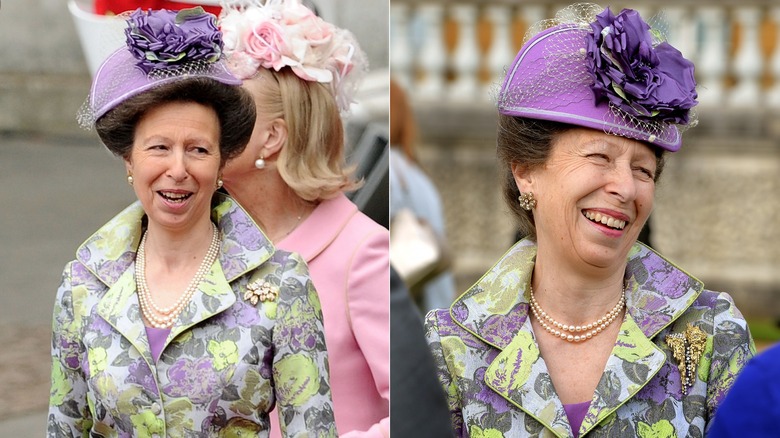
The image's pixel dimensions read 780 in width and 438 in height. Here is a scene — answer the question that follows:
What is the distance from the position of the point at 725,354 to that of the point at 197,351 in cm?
93

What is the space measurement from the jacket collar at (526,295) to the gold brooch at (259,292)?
340mm

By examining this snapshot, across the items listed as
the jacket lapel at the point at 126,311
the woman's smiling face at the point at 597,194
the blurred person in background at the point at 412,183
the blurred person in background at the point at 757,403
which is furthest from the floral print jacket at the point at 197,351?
the blurred person in background at the point at 412,183

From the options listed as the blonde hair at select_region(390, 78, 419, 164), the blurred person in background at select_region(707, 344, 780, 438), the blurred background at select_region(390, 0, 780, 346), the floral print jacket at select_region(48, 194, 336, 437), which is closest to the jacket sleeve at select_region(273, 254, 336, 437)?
the floral print jacket at select_region(48, 194, 336, 437)

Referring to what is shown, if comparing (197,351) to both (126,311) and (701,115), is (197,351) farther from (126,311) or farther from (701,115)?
(701,115)

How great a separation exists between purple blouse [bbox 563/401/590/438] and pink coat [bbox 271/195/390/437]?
0.37m

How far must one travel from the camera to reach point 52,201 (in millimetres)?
4527

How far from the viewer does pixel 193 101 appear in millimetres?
2465

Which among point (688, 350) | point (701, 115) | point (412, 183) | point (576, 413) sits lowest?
point (701, 115)

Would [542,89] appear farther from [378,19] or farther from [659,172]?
[378,19]

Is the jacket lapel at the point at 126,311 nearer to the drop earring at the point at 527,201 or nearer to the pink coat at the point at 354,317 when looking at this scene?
the pink coat at the point at 354,317

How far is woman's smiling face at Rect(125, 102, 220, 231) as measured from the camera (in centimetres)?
244

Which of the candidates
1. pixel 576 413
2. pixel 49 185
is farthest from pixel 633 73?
pixel 49 185

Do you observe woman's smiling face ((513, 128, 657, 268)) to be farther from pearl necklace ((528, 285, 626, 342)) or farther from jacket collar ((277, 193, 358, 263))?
jacket collar ((277, 193, 358, 263))

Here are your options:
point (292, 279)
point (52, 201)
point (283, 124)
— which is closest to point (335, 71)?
point (283, 124)
